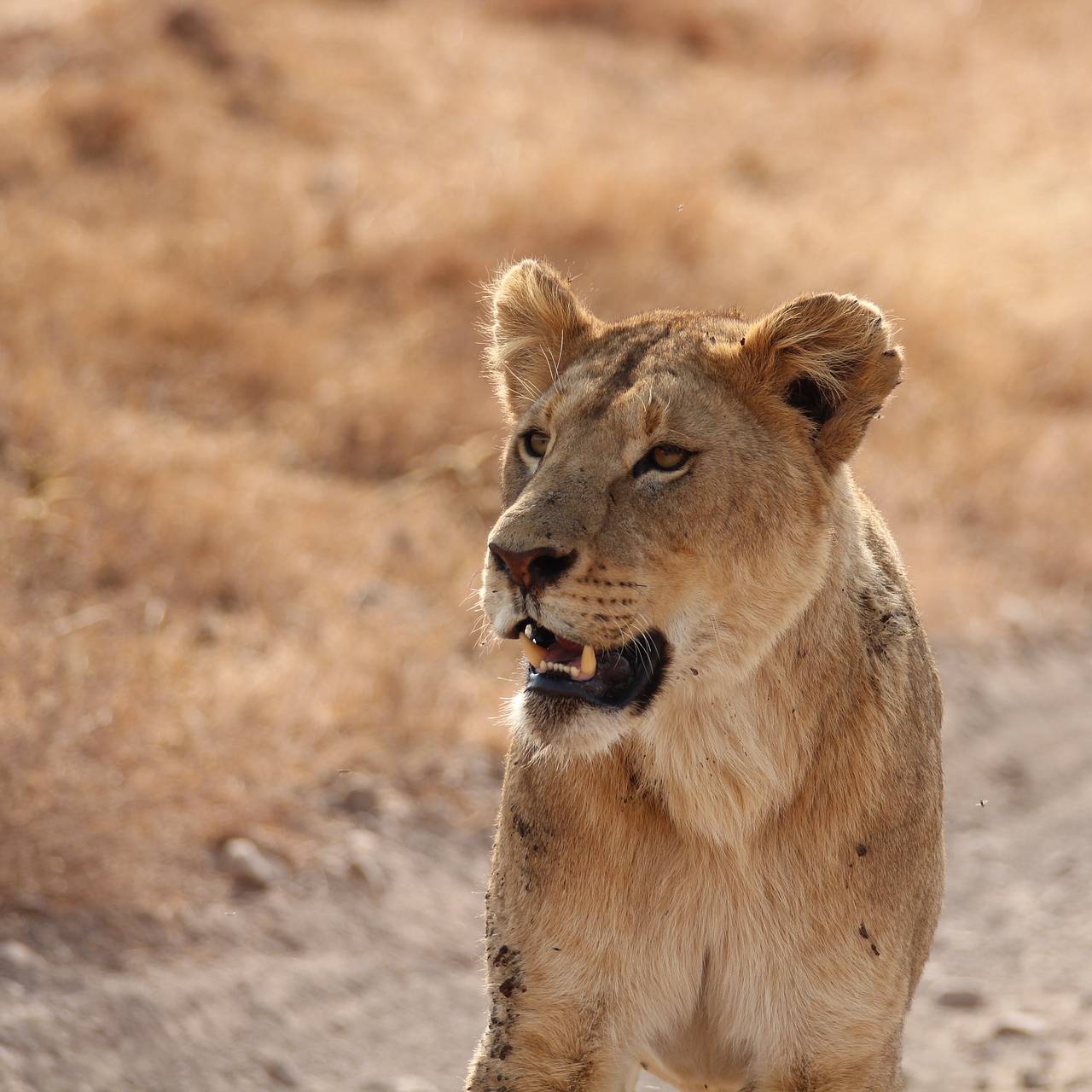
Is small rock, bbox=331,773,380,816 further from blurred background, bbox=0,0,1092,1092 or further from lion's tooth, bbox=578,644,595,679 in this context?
lion's tooth, bbox=578,644,595,679

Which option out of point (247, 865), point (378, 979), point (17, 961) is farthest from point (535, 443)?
point (247, 865)

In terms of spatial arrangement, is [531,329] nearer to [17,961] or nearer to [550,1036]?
[550,1036]

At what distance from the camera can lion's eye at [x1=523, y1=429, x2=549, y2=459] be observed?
11.7ft

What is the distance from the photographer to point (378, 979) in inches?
219

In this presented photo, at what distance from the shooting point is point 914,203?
16.1m

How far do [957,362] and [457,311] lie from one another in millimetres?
3920

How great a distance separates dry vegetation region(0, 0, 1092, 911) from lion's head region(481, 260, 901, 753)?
2.71m

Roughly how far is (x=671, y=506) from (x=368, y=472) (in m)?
6.00

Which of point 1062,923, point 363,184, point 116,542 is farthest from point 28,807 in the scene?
point 363,184

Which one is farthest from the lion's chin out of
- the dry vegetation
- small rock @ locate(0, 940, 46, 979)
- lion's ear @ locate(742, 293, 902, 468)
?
the dry vegetation

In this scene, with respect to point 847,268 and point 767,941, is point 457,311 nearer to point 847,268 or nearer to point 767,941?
point 847,268

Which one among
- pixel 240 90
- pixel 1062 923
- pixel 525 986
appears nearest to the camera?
pixel 525 986

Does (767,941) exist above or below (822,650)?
below

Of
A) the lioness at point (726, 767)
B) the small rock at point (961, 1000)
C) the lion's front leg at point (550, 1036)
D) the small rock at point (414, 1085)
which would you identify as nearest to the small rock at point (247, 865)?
the small rock at point (414, 1085)
